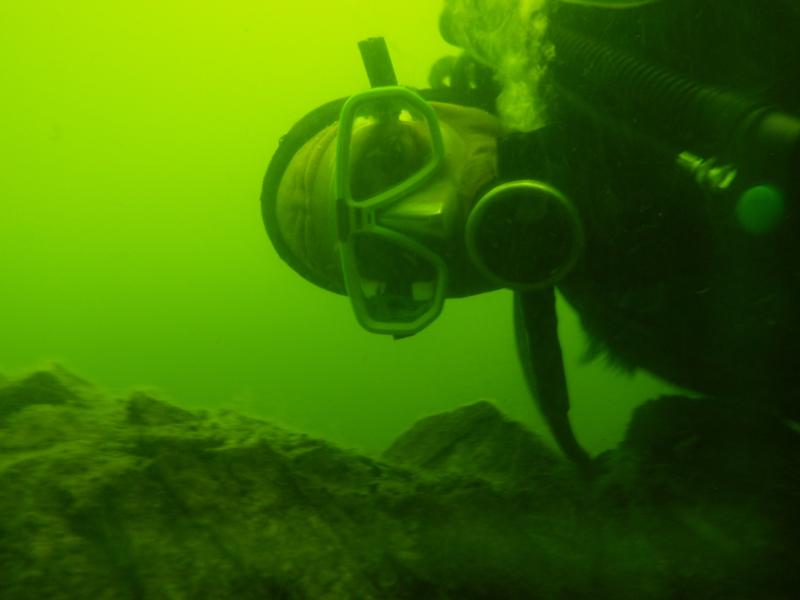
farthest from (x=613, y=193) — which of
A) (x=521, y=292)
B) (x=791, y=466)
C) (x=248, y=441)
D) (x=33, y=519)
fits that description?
(x=33, y=519)

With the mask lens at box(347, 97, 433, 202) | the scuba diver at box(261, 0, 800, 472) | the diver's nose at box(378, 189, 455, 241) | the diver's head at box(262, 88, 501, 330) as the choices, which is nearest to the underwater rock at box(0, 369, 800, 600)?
the scuba diver at box(261, 0, 800, 472)

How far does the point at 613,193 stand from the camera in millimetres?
1543

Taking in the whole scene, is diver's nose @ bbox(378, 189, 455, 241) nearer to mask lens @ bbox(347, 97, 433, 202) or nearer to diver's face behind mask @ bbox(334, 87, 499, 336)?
diver's face behind mask @ bbox(334, 87, 499, 336)

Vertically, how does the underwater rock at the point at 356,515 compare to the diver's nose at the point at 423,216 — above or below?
below

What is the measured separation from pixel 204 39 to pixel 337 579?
69.0ft

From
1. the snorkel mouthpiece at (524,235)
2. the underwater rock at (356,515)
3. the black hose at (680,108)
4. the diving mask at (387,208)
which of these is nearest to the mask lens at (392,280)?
the diving mask at (387,208)

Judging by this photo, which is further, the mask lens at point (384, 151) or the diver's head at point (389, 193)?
the mask lens at point (384, 151)

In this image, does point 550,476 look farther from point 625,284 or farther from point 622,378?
point 625,284

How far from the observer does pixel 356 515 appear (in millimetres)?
1626

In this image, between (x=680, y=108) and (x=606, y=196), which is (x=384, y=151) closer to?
(x=606, y=196)

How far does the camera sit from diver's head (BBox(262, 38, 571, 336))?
1.71 meters

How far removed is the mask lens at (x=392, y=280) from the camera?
1.92 meters

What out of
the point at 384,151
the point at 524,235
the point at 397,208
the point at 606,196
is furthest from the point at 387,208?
the point at 606,196

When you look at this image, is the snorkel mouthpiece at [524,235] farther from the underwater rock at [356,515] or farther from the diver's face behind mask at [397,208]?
the underwater rock at [356,515]
